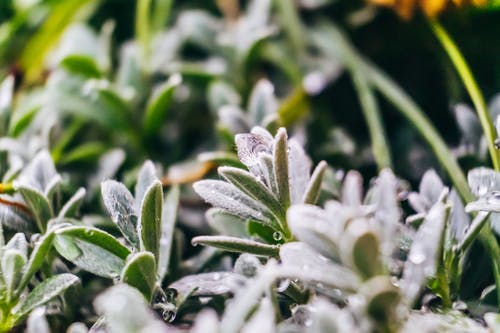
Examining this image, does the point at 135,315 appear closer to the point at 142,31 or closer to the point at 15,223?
the point at 15,223

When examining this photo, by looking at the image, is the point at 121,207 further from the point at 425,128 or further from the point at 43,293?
the point at 425,128

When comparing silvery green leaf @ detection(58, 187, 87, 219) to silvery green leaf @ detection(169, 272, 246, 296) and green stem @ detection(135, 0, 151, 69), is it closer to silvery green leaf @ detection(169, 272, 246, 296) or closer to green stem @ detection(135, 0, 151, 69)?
silvery green leaf @ detection(169, 272, 246, 296)

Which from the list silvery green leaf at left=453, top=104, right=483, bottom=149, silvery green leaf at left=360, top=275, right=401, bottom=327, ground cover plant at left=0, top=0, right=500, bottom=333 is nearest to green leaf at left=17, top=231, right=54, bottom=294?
ground cover plant at left=0, top=0, right=500, bottom=333

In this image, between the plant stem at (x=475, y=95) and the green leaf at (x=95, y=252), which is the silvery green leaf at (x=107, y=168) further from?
the plant stem at (x=475, y=95)

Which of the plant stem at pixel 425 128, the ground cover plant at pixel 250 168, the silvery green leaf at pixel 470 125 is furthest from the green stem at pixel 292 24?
the silvery green leaf at pixel 470 125

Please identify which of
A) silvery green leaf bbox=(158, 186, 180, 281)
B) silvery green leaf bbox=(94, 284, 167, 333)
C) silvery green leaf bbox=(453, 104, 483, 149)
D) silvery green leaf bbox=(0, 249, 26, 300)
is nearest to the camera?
silvery green leaf bbox=(94, 284, 167, 333)

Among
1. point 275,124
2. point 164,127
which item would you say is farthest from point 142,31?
point 275,124

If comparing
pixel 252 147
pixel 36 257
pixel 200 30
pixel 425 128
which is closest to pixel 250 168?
pixel 252 147
